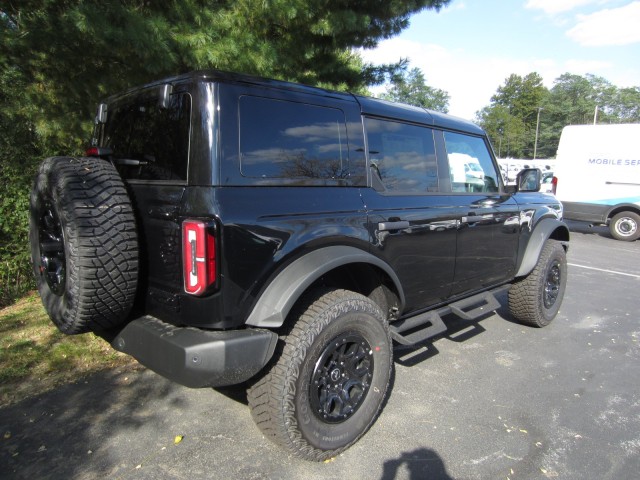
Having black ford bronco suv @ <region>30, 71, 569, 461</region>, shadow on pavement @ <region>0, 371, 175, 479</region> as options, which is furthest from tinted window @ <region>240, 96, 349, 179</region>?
shadow on pavement @ <region>0, 371, 175, 479</region>

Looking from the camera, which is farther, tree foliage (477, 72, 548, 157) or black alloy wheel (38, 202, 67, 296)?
tree foliage (477, 72, 548, 157)

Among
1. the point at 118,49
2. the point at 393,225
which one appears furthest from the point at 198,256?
the point at 118,49

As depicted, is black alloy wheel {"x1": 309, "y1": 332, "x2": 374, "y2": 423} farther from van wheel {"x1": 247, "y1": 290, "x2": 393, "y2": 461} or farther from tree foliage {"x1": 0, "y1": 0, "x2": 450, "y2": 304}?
tree foliage {"x1": 0, "y1": 0, "x2": 450, "y2": 304}

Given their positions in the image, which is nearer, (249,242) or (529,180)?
(249,242)

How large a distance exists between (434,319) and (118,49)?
12.0 feet

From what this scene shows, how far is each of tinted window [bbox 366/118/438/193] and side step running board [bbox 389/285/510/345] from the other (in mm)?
932

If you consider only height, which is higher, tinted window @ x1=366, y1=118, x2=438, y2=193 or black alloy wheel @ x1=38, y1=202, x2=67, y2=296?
tinted window @ x1=366, y1=118, x2=438, y2=193

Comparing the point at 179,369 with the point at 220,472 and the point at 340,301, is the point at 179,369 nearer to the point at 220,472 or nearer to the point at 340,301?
the point at 220,472

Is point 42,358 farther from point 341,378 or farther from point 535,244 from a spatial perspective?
point 535,244

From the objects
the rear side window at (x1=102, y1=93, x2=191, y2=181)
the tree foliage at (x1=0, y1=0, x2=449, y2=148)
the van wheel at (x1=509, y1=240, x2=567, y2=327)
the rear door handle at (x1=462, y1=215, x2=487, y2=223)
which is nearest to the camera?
the rear side window at (x1=102, y1=93, x2=191, y2=181)

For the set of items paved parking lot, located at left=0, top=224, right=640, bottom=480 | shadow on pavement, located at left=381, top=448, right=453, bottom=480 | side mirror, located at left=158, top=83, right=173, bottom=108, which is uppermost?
side mirror, located at left=158, top=83, right=173, bottom=108

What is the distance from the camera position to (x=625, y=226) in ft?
35.4

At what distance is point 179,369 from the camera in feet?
6.72

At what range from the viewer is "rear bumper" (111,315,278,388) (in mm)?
2031
